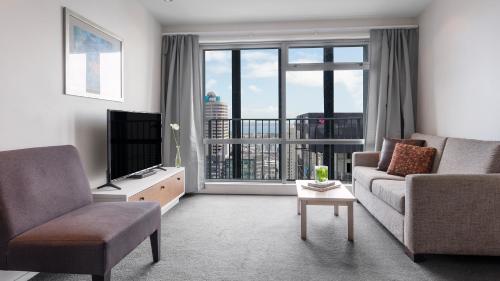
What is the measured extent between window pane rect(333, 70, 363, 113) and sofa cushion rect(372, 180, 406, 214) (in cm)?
179

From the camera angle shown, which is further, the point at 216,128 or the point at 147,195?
the point at 216,128

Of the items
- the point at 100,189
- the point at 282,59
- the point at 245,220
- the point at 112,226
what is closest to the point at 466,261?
the point at 245,220

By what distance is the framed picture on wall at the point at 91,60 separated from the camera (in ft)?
7.80

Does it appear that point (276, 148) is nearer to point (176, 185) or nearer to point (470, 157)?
point (176, 185)

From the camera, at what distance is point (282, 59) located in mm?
4324

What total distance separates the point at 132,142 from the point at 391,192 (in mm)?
2420

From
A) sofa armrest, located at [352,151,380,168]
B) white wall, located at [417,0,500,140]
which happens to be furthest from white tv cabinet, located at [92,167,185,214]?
white wall, located at [417,0,500,140]

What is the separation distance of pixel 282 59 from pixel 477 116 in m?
2.43

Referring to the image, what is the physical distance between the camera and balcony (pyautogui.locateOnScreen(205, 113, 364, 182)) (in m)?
4.61

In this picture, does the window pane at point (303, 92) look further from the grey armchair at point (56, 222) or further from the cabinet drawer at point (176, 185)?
the grey armchair at point (56, 222)

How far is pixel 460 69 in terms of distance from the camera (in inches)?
121

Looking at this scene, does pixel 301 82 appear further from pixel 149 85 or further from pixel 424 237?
pixel 424 237

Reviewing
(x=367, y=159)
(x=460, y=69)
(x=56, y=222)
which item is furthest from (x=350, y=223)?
(x=56, y=222)

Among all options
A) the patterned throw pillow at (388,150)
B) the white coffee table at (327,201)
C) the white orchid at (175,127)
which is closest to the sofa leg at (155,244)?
the white coffee table at (327,201)
